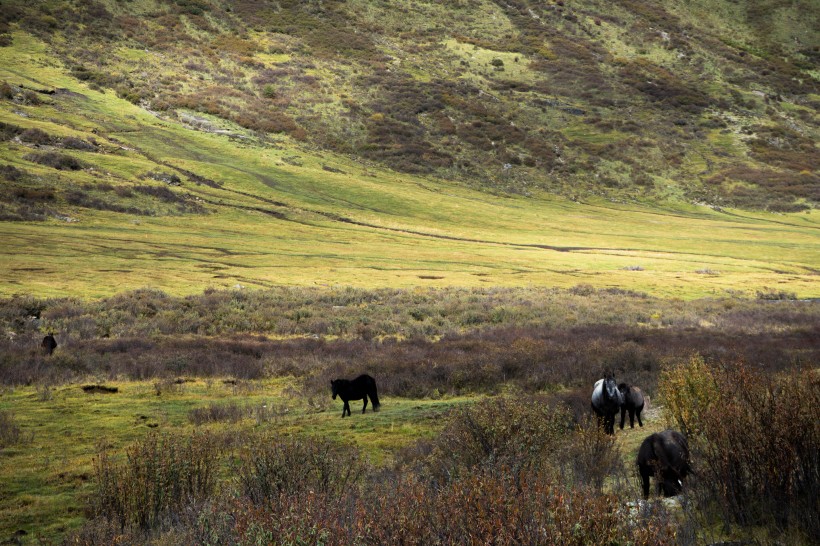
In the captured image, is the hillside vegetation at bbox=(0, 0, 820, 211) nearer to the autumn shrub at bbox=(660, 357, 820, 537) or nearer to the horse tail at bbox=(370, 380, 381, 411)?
the horse tail at bbox=(370, 380, 381, 411)

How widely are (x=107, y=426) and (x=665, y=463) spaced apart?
1267 cm

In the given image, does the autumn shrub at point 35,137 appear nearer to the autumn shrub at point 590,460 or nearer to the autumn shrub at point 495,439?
the autumn shrub at point 495,439

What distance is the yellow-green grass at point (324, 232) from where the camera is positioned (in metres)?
51.5

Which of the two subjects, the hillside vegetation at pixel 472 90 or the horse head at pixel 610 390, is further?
the hillside vegetation at pixel 472 90

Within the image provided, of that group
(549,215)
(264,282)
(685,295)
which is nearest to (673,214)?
(549,215)

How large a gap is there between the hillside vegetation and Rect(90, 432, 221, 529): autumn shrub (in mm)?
104256

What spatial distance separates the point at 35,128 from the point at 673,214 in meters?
96.7

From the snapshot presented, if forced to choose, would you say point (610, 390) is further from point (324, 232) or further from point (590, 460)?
point (324, 232)

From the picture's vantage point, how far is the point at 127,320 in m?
31.8

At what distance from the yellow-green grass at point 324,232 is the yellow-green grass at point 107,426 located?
76.1 ft

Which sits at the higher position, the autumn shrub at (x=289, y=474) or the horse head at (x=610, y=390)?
the horse head at (x=610, y=390)

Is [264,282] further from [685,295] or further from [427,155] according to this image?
[427,155]

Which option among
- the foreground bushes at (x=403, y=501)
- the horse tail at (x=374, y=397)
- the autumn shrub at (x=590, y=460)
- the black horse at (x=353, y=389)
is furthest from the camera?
the horse tail at (x=374, y=397)

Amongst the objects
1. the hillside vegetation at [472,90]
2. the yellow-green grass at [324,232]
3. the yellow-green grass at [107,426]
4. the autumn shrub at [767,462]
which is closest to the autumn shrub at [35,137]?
the yellow-green grass at [324,232]
